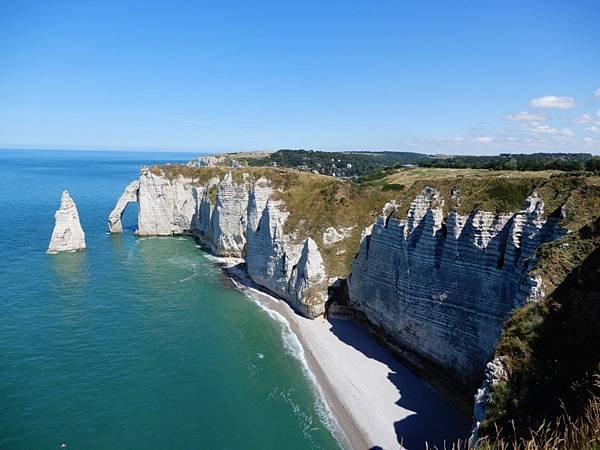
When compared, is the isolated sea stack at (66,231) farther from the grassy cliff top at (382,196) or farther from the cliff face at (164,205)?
the grassy cliff top at (382,196)

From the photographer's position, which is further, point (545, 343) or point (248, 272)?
point (248, 272)

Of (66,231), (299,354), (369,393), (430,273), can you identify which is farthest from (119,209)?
(430,273)

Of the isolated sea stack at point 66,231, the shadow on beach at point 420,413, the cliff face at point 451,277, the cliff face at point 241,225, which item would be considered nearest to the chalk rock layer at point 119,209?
the cliff face at point 241,225

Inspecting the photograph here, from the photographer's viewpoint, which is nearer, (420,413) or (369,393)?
(420,413)

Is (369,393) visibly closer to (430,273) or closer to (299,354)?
(299,354)

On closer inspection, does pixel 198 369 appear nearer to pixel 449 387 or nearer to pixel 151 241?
pixel 449 387

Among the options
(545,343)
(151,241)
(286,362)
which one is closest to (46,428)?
(286,362)

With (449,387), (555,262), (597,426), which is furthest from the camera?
(449,387)
